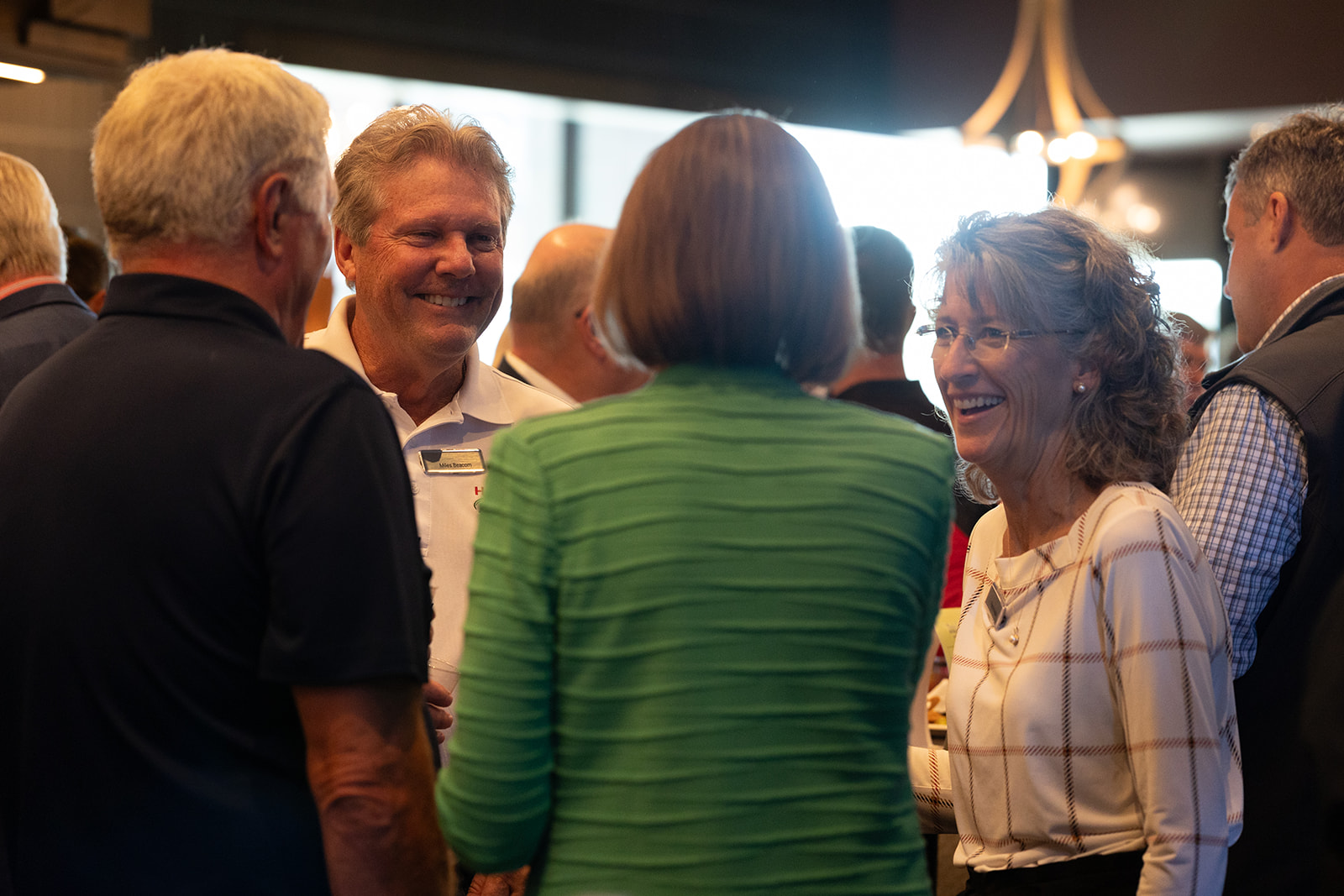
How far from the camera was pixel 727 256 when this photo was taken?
1.13m

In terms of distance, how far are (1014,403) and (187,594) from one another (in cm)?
124

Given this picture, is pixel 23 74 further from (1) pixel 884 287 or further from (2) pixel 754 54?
(1) pixel 884 287

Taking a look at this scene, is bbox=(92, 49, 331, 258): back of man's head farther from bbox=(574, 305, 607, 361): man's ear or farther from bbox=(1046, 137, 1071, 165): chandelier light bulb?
bbox=(1046, 137, 1071, 165): chandelier light bulb

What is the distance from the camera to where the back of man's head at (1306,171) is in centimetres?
237

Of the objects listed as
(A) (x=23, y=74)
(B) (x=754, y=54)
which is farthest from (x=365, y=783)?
(B) (x=754, y=54)

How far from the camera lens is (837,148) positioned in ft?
29.5

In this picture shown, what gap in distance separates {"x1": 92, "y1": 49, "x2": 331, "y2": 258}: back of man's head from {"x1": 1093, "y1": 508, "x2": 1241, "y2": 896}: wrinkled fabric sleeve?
45.2 inches

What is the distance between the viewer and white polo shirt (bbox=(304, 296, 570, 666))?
79.7 inches

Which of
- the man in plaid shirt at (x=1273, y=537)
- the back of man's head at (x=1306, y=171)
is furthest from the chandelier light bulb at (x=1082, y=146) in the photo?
the man in plaid shirt at (x=1273, y=537)

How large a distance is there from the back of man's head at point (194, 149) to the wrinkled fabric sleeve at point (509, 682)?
386 millimetres

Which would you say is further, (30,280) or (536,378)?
(536,378)

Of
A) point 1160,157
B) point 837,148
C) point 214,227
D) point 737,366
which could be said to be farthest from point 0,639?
point 1160,157

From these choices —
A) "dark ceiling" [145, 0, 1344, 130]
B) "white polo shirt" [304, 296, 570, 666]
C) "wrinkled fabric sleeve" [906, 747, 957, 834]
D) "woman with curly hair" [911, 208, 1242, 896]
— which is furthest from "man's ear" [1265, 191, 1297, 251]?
"dark ceiling" [145, 0, 1344, 130]

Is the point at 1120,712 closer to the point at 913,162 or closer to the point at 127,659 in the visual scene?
the point at 127,659
